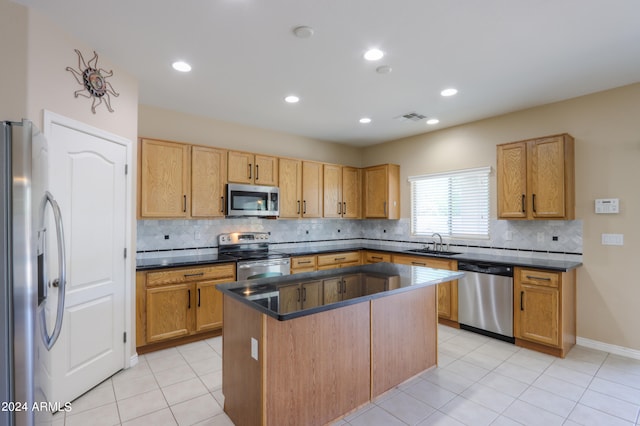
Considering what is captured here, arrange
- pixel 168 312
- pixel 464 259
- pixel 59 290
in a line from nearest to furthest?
1. pixel 59 290
2. pixel 168 312
3. pixel 464 259

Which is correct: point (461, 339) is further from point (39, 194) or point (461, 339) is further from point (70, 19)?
point (70, 19)

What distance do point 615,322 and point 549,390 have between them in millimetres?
1440

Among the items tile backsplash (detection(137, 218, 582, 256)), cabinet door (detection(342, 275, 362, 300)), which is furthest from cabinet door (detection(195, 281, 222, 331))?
cabinet door (detection(342, 275, 362, 300))

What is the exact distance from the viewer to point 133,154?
312 centimetres

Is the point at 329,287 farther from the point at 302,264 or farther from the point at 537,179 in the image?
the point at 537,179

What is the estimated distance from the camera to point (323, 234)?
5.76 meters

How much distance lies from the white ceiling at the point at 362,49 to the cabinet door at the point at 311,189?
129 centimetres

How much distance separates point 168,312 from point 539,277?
403 centimetres

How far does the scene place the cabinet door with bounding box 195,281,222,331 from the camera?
12.0ft

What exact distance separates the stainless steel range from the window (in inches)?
94.1

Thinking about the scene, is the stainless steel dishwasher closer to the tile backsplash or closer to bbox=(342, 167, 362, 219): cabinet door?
the tile backsplash

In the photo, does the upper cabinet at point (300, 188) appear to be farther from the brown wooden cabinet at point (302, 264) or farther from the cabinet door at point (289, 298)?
the cabinet door at point (289, 298)

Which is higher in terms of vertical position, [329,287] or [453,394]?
[329,287]

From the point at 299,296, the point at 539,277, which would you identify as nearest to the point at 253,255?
the point at 299,296
